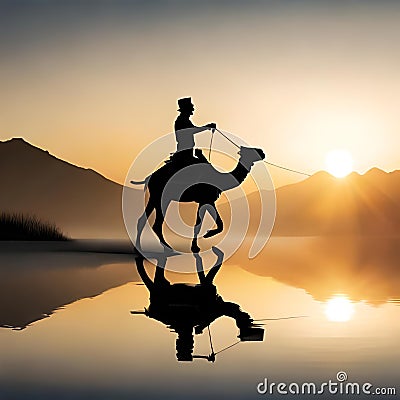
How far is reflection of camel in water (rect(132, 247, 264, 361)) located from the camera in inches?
139

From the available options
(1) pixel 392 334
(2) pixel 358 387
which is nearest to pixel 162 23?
(1) pixel 392 334

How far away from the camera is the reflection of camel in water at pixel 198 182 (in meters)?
5.74

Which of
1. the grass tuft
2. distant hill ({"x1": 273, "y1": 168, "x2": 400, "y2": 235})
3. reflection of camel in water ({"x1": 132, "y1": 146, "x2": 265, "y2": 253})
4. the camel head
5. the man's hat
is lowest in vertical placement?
reflection of camel in water ({"x1": 132, "y1": 146, "x2": 265, "y2": 253})

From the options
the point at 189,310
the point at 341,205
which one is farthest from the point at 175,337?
the point at 341,205

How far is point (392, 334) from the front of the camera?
359 centimetres

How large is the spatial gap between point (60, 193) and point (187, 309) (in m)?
7.79

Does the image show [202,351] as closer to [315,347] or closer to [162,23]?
[315,347]

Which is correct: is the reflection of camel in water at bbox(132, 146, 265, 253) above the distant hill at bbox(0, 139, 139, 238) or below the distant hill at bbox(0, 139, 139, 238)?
below

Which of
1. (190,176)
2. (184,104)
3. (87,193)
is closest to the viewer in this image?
(190,176)

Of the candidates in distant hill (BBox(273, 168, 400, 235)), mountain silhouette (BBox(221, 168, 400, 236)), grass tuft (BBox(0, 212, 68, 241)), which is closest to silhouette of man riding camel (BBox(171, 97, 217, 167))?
grass tuft (BBox(0, 212, 68, 241))

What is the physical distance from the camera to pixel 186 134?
590 centimetres

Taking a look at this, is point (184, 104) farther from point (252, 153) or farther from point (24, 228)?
point (24, 228)

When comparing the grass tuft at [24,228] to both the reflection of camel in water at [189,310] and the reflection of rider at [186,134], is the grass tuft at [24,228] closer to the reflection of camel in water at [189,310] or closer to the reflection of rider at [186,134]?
the reflection of rider at [186,134]

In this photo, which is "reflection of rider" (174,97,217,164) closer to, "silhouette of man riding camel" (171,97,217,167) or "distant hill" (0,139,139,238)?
"silhouette of man riding camel" (171,97,217,167)
